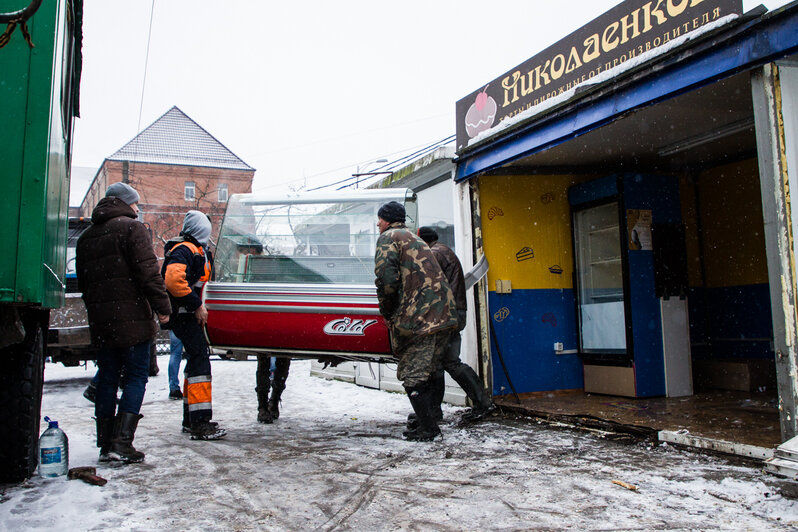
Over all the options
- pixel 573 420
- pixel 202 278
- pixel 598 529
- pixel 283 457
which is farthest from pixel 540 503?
pixel 202 278

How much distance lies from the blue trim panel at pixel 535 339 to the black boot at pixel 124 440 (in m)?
3.79

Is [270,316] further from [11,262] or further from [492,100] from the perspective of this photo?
[492,100]

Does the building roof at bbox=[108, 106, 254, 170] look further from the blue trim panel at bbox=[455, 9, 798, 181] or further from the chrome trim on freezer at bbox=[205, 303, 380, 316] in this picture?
the blue trim panel at bbox=[455, 9, 798, 181]

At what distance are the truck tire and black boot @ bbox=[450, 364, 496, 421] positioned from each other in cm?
340

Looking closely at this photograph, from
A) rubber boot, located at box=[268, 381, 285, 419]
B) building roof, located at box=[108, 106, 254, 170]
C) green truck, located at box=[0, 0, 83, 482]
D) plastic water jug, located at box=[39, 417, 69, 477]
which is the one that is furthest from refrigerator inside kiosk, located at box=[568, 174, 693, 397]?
building roof, located at box=[108, 106, 254, 170]

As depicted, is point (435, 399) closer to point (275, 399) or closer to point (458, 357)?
point (458, 357)

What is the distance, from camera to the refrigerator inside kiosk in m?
6.63

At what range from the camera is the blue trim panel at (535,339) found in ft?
22.1

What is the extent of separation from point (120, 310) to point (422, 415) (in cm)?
233

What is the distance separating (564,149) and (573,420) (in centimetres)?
288

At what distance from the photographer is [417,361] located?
4.68 meters

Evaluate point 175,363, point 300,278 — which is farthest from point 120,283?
point 175,363

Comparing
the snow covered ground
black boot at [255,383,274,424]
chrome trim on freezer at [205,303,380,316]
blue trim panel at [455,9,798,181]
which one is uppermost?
blue trim panel at [455,9,798,181]

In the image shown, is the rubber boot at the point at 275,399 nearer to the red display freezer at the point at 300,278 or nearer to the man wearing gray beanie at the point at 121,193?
the red display freezer at the point at 300,278
